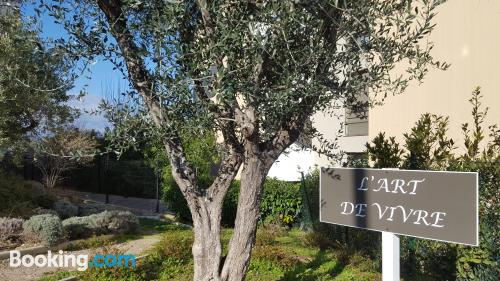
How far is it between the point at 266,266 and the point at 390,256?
124 inches

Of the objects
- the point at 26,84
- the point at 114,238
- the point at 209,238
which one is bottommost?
the point at 114,238

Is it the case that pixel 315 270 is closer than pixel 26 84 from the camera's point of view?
No

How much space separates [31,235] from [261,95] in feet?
22.8

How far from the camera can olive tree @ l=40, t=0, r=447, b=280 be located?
341cm

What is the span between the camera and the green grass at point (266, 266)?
21.3ft

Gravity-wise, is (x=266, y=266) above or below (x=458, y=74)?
below

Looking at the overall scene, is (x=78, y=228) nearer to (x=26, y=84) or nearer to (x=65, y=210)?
(x=65, y=210)

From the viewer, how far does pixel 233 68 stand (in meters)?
3.63

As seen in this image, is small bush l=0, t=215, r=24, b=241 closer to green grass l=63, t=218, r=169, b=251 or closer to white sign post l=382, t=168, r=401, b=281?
Result: green grass l=63, t=218, r=169, b=251

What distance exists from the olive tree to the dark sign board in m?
0.75

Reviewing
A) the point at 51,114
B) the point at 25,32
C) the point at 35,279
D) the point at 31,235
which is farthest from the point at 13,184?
the point at 25,32

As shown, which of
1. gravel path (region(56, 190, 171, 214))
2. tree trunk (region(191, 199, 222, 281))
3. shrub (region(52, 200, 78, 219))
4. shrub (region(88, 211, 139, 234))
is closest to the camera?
tree trunk (region(191, 199, 222, 281))

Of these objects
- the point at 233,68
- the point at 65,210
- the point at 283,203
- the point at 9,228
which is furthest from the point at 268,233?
the point at 233,68
